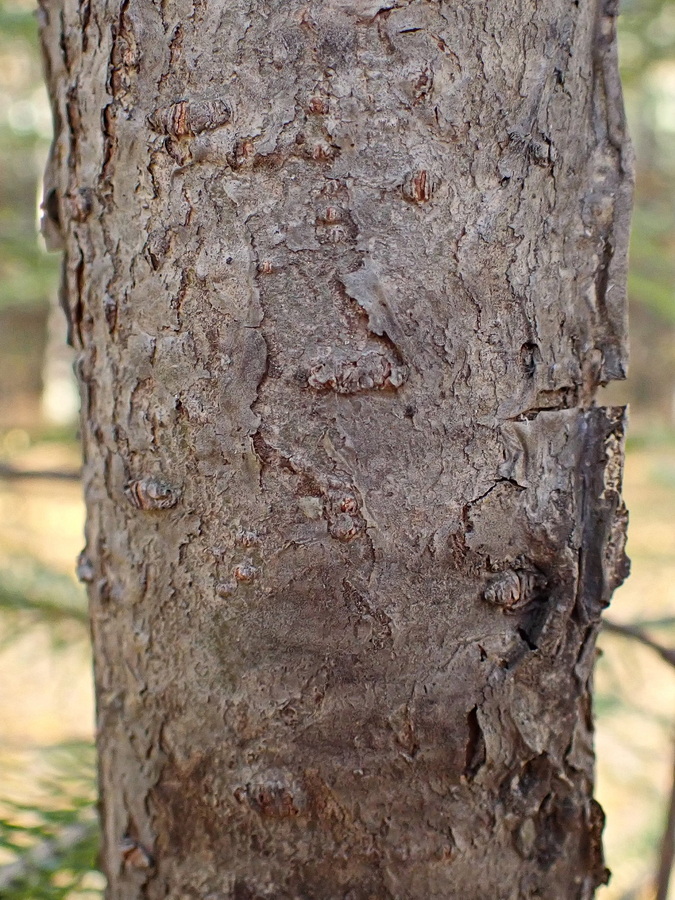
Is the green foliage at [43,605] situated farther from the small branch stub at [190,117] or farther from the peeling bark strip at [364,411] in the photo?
the small branch stub at [190,117]

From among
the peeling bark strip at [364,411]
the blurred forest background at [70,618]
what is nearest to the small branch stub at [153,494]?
the peeling bark strip at [364,411]

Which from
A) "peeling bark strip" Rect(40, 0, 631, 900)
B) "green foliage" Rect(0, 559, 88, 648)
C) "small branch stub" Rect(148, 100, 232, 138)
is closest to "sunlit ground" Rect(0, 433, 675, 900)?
"green foliage" Rect(0, 559, 88, 648)

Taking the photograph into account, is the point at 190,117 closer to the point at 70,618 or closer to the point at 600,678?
the point at 70,618

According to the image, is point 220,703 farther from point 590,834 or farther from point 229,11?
point 229,11

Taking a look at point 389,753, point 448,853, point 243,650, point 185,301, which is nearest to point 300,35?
point 185,301

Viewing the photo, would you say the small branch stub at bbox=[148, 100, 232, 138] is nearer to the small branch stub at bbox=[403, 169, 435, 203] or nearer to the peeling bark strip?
the peeling bark strip

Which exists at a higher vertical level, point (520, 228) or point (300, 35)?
point (300, 35)
